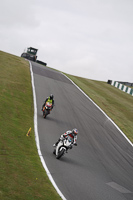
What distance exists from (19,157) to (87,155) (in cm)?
475

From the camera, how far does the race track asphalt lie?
36.5ft

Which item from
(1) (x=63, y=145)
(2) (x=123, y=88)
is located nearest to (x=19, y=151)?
(1) (x=63, y=145)

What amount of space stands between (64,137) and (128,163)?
483cm

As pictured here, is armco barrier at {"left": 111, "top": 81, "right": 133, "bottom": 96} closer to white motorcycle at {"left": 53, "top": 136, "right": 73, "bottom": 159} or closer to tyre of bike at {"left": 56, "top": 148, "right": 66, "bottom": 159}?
white motorcycle at {"left": 53, "top": 136, "right": 73, "bottom": 159}

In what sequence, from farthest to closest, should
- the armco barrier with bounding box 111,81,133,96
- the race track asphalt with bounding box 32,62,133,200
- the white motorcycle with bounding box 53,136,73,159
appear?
the armco barrier with bounding box 111,81,133,96 → the white motorcycle with bounding box 53,136,73,159 → the race track asphalt with bounding box 32,62,133,200

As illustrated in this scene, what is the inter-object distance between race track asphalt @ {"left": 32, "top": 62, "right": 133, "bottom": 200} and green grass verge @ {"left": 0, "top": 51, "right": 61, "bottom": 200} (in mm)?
650

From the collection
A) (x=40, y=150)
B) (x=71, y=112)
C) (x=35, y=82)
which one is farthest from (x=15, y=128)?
(x=35, y=82)

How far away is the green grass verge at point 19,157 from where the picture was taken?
29.1 ft

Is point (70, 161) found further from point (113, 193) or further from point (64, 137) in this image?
point (113, 193)

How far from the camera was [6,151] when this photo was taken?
1174cm

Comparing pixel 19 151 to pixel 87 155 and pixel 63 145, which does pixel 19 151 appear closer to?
pixel 63 145

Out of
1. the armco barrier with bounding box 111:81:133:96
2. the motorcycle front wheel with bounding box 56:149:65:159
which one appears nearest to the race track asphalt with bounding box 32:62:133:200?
the motorcycle front wheel with bounding box 56:149:65:159

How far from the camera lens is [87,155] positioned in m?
15.4

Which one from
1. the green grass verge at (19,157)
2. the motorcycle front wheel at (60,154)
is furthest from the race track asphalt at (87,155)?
the green grass verge at (19,157)
